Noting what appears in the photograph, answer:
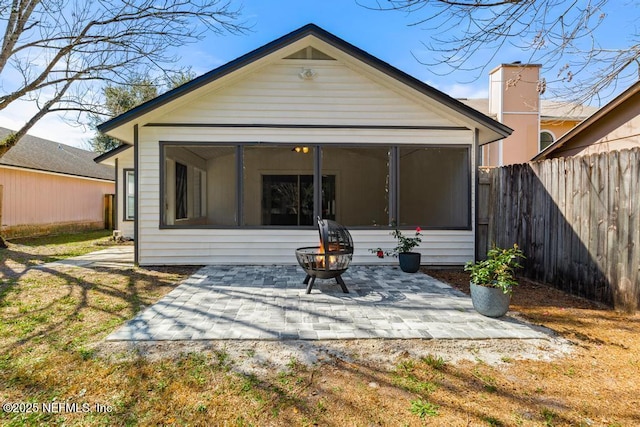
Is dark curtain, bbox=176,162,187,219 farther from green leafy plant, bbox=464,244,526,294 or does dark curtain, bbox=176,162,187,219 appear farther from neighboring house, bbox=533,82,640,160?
neighboring house, bbox=533,82,640,160

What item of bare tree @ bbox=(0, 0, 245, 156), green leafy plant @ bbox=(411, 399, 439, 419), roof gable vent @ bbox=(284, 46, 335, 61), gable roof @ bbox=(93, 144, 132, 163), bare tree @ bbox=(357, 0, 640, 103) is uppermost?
bare tree @ bbox=(0, 0, 245, 156)

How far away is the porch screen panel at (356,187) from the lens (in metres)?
10.8

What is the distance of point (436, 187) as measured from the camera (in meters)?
9.29

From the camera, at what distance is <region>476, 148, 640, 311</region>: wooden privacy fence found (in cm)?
381

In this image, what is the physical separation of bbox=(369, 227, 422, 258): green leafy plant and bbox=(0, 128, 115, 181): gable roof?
39.9 ft

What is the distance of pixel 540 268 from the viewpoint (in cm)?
521

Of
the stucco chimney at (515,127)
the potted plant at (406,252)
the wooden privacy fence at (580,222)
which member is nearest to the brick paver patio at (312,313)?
the potted plant at (406,252)

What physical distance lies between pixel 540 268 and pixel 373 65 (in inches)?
170

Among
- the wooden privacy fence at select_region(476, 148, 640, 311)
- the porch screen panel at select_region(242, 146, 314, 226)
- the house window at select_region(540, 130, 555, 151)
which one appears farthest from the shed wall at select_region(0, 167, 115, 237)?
the house window at select_region(540, 130, 555, 151)

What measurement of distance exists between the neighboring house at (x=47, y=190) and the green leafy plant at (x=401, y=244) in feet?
38.5

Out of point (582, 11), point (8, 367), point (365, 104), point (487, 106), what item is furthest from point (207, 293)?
point (487, 106)

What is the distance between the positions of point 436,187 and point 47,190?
13.9 m

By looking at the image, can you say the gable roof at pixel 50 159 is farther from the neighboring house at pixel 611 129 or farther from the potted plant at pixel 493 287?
the neighboring house at pixel 611 129

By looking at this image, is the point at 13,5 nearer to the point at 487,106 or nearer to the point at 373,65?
the point at 373,65
